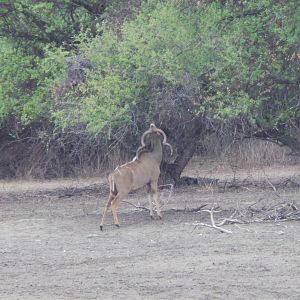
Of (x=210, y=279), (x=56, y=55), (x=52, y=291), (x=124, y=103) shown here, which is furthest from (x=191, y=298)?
(x=56, y=55)

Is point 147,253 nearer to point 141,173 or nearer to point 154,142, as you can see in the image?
point 141,173

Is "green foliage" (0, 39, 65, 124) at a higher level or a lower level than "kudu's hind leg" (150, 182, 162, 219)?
higher

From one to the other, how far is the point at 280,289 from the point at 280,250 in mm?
2389

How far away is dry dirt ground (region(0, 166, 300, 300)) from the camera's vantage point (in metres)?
10.5

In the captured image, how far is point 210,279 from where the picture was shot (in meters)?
10.9

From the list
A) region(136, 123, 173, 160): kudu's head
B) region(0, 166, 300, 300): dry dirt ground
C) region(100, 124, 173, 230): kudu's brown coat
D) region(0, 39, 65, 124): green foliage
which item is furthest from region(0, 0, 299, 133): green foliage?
region(0, 166, 300, 300): dry dirt ground

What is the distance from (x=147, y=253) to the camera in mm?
12883

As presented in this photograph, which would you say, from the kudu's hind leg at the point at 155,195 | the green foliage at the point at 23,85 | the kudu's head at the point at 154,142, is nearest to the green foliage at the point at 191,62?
the green foliage at the point at 23,85

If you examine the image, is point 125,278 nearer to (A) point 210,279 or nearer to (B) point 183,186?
(A) point 210,279

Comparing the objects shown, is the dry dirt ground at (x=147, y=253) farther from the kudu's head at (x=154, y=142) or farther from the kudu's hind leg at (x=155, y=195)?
the kudu's head at (x=154, y=142)

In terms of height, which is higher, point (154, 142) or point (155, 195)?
point (154, 142)

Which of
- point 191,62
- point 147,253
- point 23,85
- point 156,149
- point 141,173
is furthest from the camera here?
point 23,85

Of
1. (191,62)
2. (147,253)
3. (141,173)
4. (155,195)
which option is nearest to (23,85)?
(191,62)

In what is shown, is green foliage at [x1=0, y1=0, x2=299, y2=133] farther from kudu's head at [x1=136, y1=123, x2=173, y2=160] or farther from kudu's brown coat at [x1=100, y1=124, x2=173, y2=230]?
kudu's brown coat at [x1=100, y1=124, x2=173, y2=230]
